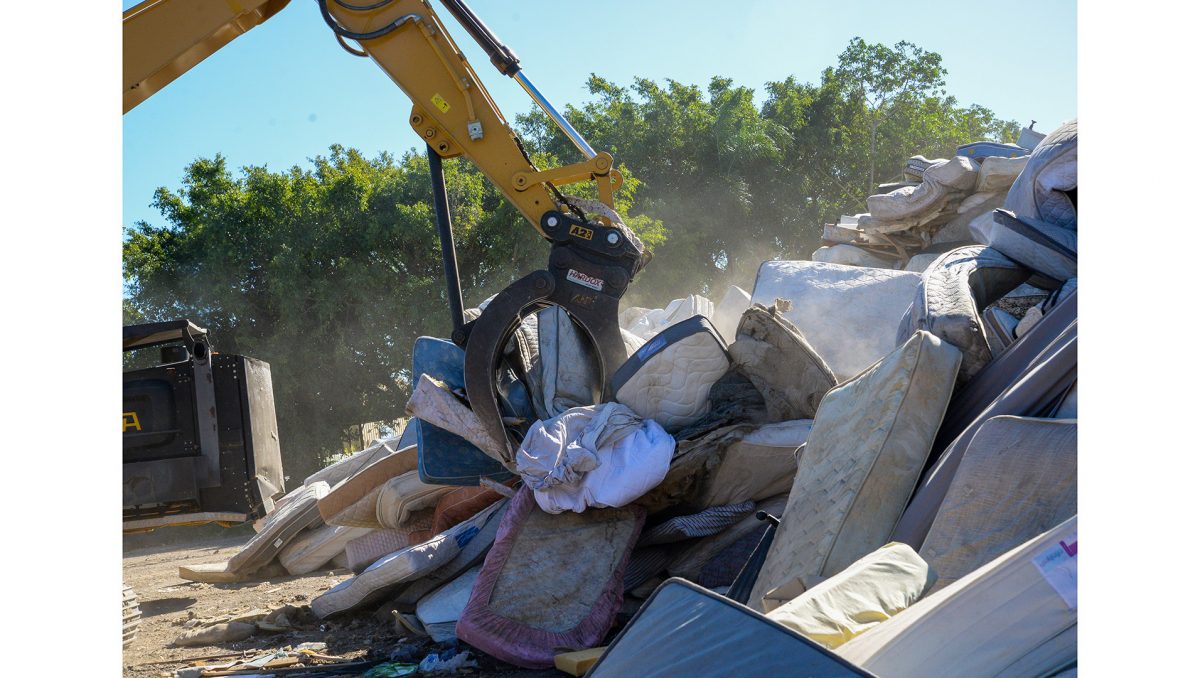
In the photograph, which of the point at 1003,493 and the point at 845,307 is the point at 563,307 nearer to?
the point at 845,307

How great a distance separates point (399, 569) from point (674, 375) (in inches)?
55.3

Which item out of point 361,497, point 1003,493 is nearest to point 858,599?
point 1003,493

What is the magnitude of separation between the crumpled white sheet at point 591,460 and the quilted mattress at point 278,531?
278 cm

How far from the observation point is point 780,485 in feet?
11.9

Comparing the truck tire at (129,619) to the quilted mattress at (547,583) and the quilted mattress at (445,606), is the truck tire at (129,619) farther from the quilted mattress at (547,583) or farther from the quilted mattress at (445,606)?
the quilted mattress at (547,583)

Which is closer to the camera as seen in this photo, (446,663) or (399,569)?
(446,663)

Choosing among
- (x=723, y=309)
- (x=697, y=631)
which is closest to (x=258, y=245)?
(x=723, y=309)

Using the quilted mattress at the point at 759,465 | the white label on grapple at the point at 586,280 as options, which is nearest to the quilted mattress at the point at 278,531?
the white label on grapple at the point at 586,280

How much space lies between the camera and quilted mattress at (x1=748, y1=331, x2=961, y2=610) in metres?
2.46

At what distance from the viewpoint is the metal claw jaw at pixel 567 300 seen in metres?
4.05

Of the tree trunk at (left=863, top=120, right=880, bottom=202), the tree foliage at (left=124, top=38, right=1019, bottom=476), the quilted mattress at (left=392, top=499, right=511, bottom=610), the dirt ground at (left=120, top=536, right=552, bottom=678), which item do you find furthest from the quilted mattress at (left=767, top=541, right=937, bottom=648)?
the tree trunk at (left=863, top=120, right=880, bottom=202)

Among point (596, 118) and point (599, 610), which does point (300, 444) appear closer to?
point (596, 118)

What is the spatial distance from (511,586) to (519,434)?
723 millimetres

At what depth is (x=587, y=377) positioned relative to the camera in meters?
4.16
